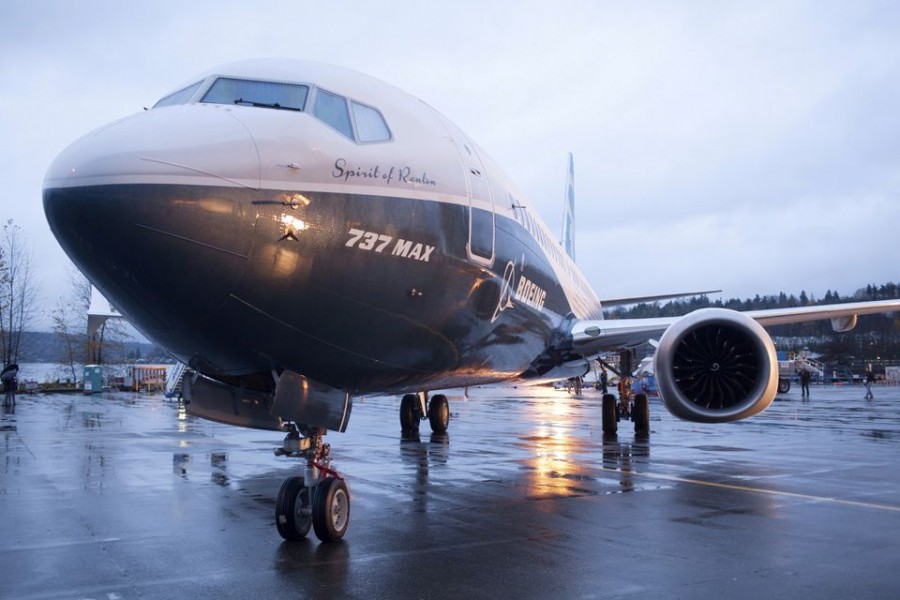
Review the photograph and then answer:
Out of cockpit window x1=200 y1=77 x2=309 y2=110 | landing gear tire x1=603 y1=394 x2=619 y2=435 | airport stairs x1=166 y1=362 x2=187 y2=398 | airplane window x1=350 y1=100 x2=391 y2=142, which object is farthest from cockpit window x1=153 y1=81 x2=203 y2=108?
landing gear tire x1=603 y1=394 x2=619 y2=435

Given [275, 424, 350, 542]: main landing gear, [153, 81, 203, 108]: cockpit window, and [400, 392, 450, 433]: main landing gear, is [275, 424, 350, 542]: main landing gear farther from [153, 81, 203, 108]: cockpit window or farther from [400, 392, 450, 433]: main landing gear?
[400, 392, 450, 433]: main landing gear

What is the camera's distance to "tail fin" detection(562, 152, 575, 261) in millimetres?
27703

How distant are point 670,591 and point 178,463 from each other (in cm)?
985

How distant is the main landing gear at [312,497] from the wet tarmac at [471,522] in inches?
6.3

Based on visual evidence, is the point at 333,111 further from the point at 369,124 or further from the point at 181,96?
the point at 181,96

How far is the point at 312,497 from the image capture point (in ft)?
23.3

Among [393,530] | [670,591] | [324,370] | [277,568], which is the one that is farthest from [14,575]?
[670,591]

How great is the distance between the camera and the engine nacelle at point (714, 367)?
28.8ft

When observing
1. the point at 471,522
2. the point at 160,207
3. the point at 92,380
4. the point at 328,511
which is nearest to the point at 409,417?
the point at 471,522

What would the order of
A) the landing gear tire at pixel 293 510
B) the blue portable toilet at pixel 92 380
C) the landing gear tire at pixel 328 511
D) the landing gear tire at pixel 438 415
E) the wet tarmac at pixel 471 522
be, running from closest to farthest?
the wet tarmac at pixel 471 522
the landing gear tire at pixel 328 511
the landing gear tire at pixel 293 510
the landing gear tire at pixel 438 415
the blue portable toilet at pixel 92 380

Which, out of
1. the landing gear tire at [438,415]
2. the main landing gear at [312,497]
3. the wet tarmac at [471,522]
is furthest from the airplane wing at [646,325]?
the main landing gear at [312,497]

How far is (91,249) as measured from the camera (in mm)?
5027

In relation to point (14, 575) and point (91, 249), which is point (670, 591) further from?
point (14, 575)

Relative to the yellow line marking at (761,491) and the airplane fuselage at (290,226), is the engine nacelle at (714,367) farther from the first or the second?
the airplane fuselage at (290,226)
